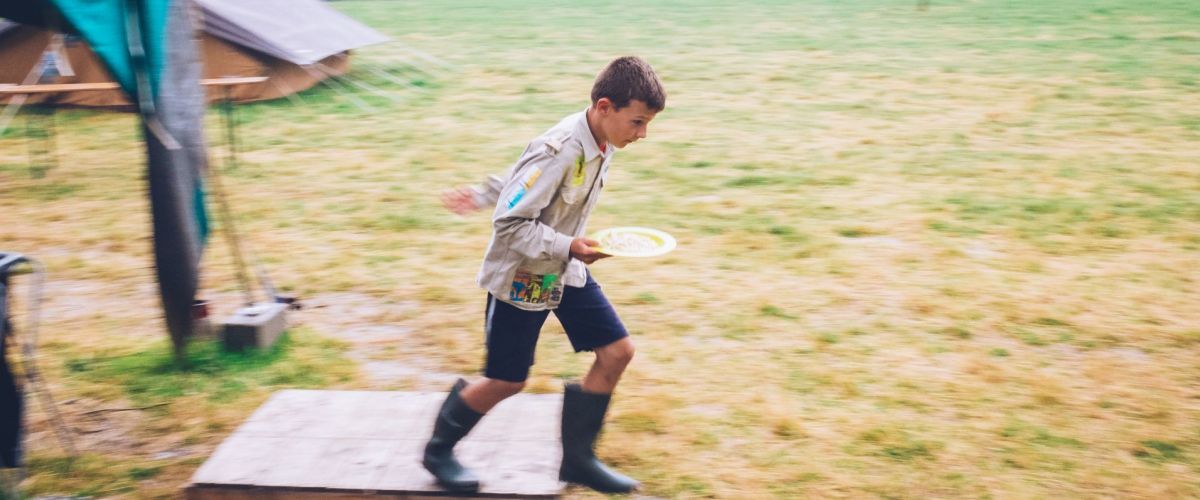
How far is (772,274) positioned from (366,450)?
Result: 2784mm

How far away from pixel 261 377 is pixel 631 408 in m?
1.57

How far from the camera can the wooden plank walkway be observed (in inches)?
127

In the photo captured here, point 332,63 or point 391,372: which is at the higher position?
point 332,63

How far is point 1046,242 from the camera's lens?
19.8ft

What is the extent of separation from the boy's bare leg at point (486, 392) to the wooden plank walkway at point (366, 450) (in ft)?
0.94

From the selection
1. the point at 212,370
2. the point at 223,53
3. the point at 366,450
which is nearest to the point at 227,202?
the point at 212,370

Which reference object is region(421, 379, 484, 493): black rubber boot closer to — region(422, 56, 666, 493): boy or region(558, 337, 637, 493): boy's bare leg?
region(422, 56, 666, 493): boy

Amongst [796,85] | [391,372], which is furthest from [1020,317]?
[796,85]

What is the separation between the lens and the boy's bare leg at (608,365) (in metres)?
3.17

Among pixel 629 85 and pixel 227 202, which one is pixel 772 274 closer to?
pixel 629 85

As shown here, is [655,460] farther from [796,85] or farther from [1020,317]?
[796,85]

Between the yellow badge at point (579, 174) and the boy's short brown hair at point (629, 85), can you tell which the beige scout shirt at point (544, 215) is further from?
the boy's short brown hair at point (629, 85)

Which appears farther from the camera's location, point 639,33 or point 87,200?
point 639,33

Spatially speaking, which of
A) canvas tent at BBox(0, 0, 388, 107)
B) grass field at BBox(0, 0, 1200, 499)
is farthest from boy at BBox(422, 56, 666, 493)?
canvas tent at BBox(0, 0, 388, 107)
